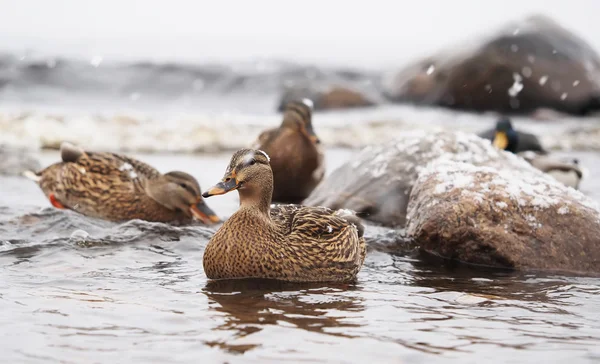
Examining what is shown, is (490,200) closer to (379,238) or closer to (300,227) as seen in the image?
(379,238)

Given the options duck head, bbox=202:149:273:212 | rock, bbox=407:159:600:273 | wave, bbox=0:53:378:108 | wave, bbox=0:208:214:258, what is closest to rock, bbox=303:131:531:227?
rock, bbox=407:159:600:273

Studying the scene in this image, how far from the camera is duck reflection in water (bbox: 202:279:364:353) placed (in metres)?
4.55

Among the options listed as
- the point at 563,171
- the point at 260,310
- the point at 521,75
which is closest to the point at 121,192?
the point at 260,310

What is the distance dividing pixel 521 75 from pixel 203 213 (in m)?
16.7

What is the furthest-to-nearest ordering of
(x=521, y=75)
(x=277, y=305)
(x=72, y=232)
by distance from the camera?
1. (x=521, y=75)
2. (x=72, y=232)
3. (x=277, y=305)

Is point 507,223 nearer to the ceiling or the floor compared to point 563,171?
nearer to the floor

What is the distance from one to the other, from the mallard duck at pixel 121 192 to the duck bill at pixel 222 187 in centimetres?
265

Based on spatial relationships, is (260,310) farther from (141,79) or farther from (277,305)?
(141,79)

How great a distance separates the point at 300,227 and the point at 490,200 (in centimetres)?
174

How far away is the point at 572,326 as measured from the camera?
4730 millimetres

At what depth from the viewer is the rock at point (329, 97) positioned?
866 inches

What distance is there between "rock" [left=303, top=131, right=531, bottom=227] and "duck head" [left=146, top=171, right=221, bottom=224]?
113 cm

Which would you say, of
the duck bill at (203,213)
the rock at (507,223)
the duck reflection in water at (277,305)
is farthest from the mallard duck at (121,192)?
the duck reflection in water at (277,305)

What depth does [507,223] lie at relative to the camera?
262 inches
